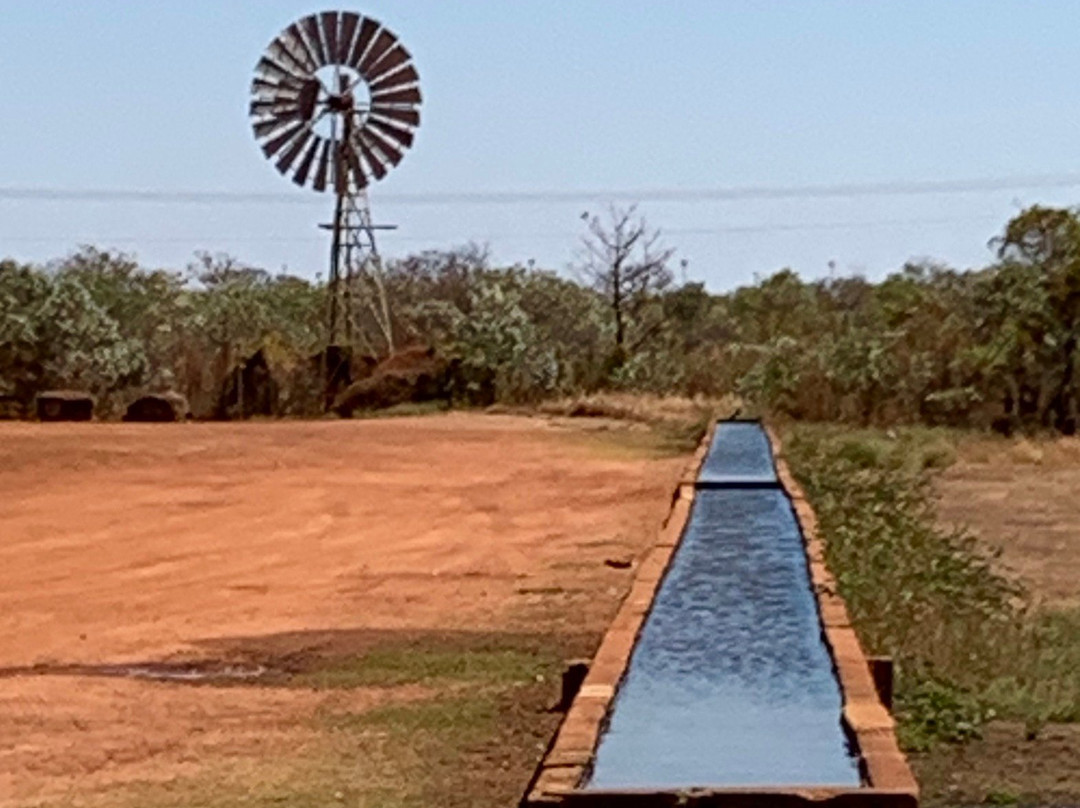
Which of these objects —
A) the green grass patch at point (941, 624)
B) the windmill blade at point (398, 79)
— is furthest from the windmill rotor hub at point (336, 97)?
the green grass patch at point (941, 624)

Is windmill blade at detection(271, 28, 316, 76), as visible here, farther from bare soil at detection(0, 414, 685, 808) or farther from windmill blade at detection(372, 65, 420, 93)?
bare soil at detection(0, 414, 685, 808)

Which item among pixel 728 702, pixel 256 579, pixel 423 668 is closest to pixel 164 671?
pixel 423 668

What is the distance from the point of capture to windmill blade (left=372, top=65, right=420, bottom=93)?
153ft

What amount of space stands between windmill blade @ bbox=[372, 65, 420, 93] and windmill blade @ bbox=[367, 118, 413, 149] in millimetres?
752

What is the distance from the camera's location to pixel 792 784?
242 inches

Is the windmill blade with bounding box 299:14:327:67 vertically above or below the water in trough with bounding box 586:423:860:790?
above

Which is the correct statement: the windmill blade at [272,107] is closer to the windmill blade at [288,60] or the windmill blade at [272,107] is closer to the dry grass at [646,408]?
the windmill blade at [288,60]

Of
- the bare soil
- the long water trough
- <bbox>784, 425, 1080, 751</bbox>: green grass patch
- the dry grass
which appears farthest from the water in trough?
the dry grass

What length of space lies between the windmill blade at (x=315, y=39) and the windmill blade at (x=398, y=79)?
130cm

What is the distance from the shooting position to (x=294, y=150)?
4681 cm

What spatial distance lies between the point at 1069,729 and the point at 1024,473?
65.8 feet

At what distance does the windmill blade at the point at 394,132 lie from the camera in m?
47.1

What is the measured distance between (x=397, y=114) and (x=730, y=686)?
3964 cm

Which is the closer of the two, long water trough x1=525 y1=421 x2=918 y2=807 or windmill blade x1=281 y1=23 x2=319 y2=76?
long water trough x1=525 y1=421 x2=918 y2=807
